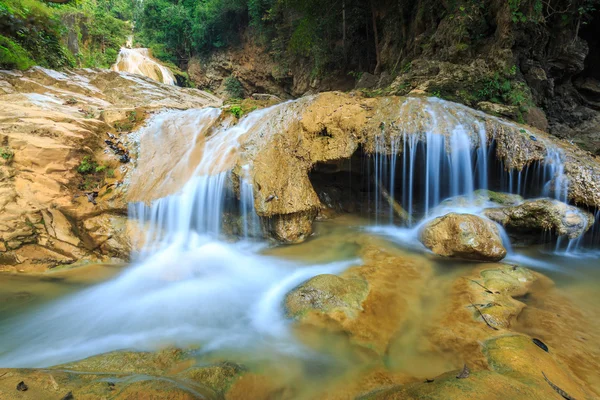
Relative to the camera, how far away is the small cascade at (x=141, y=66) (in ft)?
56.4

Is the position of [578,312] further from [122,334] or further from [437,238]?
[122,334]

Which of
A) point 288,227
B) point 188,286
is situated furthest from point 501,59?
point 188,286

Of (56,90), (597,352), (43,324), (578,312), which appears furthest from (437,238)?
(56,90)

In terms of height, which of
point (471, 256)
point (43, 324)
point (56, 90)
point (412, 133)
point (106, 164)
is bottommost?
point (43, 324)

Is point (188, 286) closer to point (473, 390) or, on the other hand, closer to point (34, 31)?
point (473, 390)

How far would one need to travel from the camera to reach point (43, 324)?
3.30m

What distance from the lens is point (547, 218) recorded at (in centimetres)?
468

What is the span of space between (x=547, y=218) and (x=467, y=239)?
1.75 m

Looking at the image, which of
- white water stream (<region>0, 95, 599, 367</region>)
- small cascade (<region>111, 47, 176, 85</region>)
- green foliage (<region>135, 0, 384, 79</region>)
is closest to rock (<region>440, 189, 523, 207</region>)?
white water stream (<region>0, 95, 599, 367</region>)

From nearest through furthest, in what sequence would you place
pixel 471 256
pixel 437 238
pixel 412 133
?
1. pixel 471 256
2. pixel 437 238
3. pixel 412 133

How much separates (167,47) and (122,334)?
1010 inches

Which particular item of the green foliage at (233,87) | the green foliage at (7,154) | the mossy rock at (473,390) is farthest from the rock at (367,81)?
the green foliage at (233,87)

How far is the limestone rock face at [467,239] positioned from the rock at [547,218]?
0.47 metres

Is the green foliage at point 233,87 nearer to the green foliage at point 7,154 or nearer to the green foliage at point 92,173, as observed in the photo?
the green foliage at point 92,173
